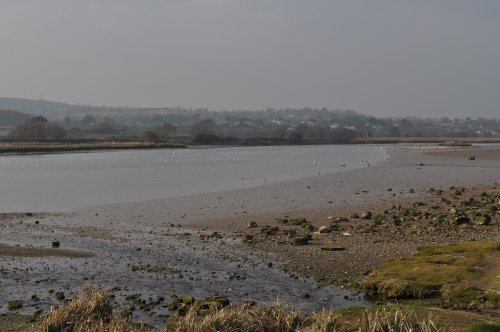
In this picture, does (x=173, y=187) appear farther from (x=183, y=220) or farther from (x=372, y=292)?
(x=372, y=292)

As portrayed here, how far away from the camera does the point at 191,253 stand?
22.0 meters

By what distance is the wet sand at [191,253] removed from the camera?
1669cm

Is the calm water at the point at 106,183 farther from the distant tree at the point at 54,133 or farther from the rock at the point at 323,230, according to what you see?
the distant tree at the point at 54,133

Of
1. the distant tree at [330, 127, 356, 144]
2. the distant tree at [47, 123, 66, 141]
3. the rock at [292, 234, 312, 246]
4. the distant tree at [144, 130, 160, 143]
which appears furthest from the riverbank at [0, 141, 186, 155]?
the rock at [292, 234, 312, 246]

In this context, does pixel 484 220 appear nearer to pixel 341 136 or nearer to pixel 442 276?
pixel 442 276

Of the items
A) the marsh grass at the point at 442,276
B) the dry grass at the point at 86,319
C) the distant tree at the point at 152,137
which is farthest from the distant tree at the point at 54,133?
the dry grass at the point at 86,319

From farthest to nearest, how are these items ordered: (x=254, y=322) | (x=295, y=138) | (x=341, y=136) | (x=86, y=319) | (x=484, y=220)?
(x=341, y=136)
(x=295, y=138)
(x=484, y=220)
(x=86, y=319)
(x=254, y=322)

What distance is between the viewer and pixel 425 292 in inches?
620

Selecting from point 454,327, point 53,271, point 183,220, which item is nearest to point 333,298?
point 454,327

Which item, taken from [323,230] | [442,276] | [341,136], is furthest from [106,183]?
[341,136]

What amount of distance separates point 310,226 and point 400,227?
3742 mm

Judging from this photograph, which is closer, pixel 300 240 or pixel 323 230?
pixel 300 240

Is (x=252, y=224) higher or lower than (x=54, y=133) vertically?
lower

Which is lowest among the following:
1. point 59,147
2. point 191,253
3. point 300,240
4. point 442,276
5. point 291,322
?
point 191,253
